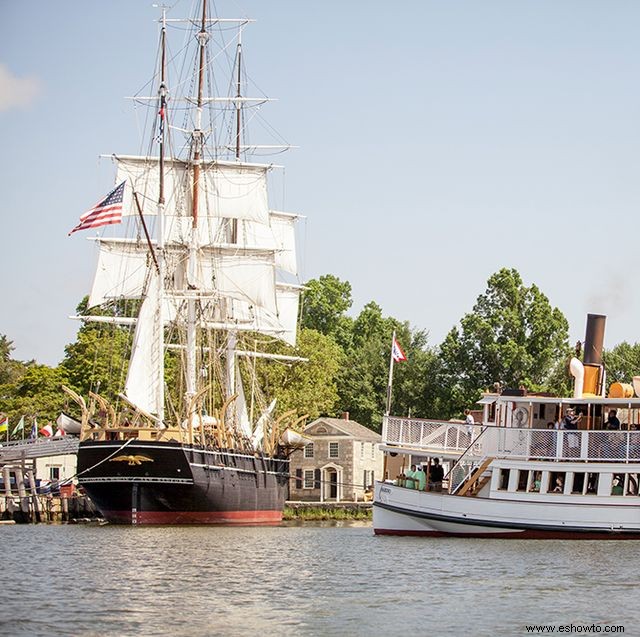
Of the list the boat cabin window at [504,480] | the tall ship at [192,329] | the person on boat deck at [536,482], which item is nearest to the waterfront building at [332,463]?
the tall ship at [192,329]

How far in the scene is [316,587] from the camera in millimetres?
37531

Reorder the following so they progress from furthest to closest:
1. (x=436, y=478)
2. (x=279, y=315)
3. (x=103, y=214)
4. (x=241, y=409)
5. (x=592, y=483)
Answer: (x=279, y=315), (x=241, y=409), (x=103, y=214), (x=436, y=478), (x=592, y=483)

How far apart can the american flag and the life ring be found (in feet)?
71.9

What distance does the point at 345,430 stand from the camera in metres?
103

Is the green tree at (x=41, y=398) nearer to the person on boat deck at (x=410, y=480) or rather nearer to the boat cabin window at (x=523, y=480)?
the person on boat deck at (x=410, y=480)

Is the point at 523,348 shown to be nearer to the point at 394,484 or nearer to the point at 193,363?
the point at 193,363

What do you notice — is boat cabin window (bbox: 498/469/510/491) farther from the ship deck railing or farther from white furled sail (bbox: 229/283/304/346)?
white furled sail (bbox: 229/283/304/346)

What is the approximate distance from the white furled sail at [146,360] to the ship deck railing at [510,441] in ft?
71.0

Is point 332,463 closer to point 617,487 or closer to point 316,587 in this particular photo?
point 617,487

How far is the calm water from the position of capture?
30.9 meters

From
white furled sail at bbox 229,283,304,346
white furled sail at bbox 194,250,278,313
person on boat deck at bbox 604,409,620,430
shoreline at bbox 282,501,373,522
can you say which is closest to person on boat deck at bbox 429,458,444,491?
person on boat deck at bbox 604,409,620,430

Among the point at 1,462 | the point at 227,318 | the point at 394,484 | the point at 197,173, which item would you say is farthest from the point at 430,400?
the point at 394,484

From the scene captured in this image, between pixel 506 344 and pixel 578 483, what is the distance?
5439 centimetres

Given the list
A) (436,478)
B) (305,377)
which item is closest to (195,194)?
(305,377)
